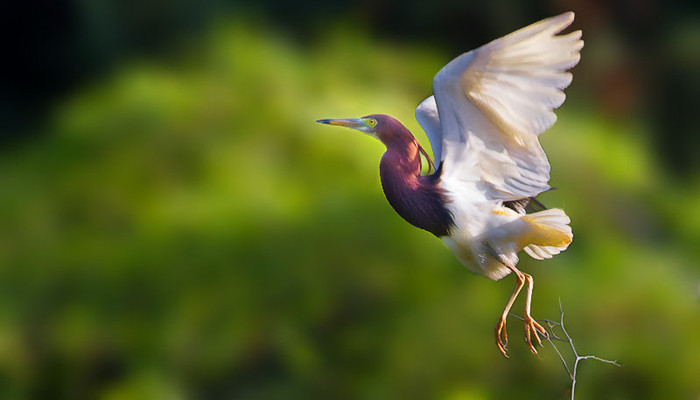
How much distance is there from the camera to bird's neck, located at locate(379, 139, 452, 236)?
479mm

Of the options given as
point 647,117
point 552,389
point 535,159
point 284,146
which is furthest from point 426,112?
point 647,117

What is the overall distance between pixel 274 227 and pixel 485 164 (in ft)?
4.30

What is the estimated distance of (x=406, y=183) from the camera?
1.57 feet

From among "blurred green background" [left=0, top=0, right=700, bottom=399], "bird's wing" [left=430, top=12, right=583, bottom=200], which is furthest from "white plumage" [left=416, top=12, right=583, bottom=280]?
"blurred green background" [left=0, top=0, right=700, bottom=399]

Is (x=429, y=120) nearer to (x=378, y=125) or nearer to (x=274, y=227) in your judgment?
(x=378, y=125)

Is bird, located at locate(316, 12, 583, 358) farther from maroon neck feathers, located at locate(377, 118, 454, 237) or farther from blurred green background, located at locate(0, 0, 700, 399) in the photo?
blurred green background, located at locate(0, 0, 700, 399)

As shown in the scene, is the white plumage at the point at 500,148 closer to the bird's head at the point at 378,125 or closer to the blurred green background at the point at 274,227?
the bird's head at the point at 378,125

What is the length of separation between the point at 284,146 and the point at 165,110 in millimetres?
247

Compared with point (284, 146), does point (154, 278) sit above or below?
below

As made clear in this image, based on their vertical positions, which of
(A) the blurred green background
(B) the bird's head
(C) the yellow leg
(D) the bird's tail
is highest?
(B) the bird's head

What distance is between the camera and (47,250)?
5.90 ft

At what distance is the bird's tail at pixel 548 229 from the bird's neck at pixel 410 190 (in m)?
0.04

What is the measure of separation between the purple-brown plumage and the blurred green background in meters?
1.07

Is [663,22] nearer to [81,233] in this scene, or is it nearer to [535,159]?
[81,233]
